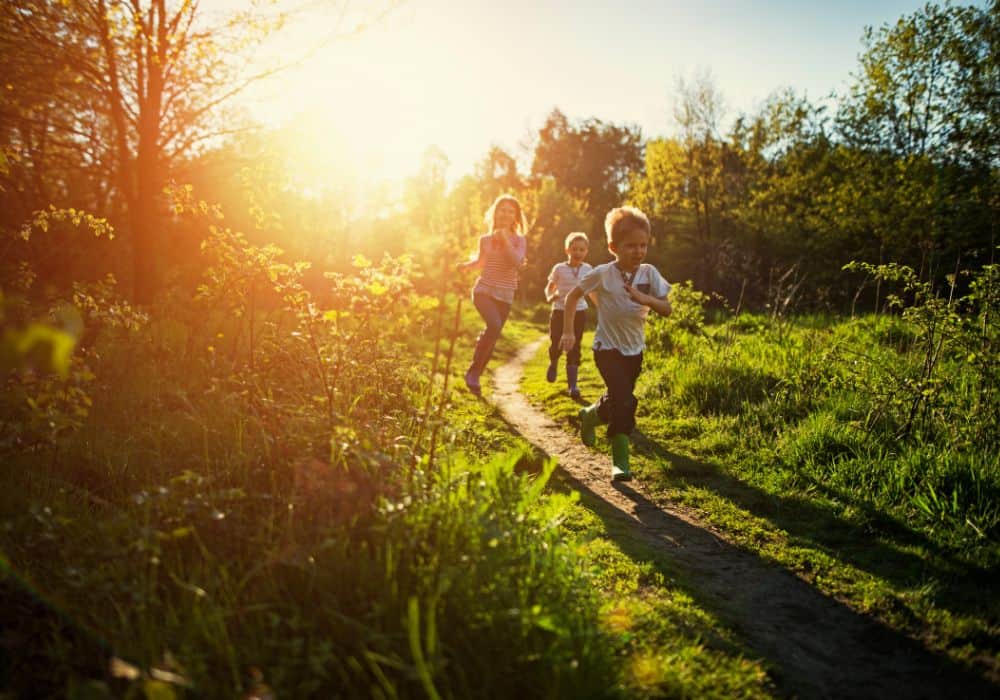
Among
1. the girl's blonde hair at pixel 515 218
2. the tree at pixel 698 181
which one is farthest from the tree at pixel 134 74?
the tree at pixel 698 181

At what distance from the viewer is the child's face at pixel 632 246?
4645 mm

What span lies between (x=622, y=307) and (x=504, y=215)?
2.95 m

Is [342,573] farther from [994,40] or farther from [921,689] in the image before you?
[994,40]

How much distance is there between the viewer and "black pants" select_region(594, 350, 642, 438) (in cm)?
471

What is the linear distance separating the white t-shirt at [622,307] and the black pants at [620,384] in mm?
65

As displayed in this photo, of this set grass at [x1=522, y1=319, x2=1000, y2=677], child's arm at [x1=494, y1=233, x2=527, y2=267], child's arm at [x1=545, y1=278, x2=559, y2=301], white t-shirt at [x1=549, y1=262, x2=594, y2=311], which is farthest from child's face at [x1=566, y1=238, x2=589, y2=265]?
grass at [x1=522, y1=319, x2=1000, y2=677]

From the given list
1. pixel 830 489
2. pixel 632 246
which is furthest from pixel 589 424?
pixel 830 489

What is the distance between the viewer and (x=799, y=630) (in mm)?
2617

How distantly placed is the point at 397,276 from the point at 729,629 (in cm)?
245

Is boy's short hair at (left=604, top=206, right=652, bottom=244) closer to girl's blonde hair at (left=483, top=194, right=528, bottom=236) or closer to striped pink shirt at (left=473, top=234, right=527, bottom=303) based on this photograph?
girl's blonde hair at (left=483, top=194, right=528, bottom=236)

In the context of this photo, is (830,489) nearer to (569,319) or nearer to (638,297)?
(638,297)

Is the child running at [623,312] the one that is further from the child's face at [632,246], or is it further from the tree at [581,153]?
the tree at [581,153]

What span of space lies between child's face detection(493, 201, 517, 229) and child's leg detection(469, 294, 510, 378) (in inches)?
37.3

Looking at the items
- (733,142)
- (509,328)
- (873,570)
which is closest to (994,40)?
(733,142)
